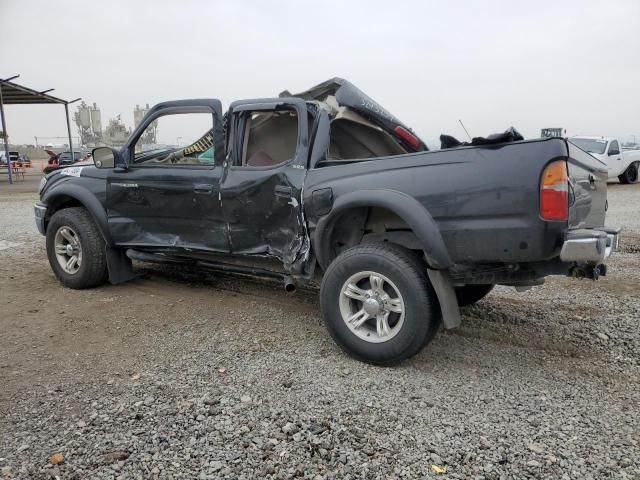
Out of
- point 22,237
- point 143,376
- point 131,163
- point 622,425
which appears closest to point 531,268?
point 622,425

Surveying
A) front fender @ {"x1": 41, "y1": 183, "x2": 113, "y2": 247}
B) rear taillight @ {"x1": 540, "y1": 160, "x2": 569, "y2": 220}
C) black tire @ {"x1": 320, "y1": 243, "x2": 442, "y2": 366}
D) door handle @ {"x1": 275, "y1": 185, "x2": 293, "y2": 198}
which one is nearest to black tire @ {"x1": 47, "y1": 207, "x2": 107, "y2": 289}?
front fender @ {"x1": 41, "y1": 183, "x2": 113, "y2": 247}

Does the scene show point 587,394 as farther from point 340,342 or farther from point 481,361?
point 340,342

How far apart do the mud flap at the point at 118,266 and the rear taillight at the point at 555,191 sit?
4203 mm

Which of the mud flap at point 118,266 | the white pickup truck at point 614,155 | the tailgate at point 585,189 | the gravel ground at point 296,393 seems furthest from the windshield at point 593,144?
the mud flap at point 118,266

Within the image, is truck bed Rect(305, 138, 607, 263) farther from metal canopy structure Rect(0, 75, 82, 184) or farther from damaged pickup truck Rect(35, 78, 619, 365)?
metal canopy structure Rect(0, 75, 82, 184)

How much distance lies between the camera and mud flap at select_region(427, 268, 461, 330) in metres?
3.37

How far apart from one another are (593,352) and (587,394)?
0.80 metres

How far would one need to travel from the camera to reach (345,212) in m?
3.83

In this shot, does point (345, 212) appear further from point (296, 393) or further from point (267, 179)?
point (296, 393)

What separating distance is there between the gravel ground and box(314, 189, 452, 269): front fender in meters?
0.83

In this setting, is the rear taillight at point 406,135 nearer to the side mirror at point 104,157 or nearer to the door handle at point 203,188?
the door handle at point 203,188

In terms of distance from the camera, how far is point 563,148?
3.00 m

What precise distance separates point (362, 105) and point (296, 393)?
8.41ft

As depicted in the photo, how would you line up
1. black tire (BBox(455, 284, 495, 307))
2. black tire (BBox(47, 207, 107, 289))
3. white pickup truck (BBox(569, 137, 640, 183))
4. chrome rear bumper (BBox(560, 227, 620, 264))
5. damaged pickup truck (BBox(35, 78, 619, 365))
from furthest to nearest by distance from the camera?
1. white pickup truck (BBox(569, 137, 640, 183))
2. black tire (BBox(47, 207, 107, 289))
3. black tire (BBox(455, 284, 495, 307))
4. damaged pickup truck (BBox(35, 78, 619, 365))
5. chrome rear bumper (BBox(560, 227, 620, 264))
